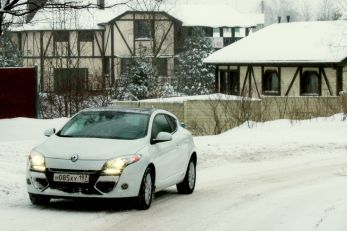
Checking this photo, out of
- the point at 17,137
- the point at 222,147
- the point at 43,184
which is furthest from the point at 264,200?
the point at 17,137

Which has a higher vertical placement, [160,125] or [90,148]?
[160,125]

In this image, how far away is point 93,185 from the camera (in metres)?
10.4

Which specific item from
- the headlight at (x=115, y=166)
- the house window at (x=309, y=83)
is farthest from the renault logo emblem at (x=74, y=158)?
the house window at (x=309, y=83)

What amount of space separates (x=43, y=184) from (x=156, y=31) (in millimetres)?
59371

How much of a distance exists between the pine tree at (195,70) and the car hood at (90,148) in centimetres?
5150

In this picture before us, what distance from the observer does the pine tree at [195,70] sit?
6347 centimetres

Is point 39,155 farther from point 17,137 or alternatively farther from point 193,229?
point 17,137

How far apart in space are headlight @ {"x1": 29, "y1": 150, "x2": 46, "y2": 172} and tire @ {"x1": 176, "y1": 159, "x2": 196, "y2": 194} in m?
2.87

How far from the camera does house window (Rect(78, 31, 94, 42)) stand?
2692 inches

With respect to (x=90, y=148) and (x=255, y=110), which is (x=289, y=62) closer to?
(x=255, y=110)

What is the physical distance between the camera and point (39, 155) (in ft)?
34.9

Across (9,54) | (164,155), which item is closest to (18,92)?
(164,155)

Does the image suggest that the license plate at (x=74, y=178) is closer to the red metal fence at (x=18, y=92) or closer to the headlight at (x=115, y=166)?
the headlight at (x=115, y=166)

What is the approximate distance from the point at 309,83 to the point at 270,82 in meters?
2.66
